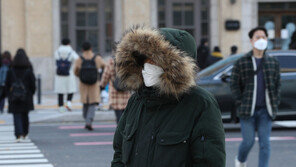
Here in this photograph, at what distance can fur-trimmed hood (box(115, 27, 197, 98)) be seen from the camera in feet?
10.2

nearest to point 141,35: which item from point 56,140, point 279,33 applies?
point 56,140

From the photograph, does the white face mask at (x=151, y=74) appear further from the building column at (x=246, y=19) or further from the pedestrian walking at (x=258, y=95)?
the building column at (x=246, y=19)

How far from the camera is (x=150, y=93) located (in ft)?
10.6

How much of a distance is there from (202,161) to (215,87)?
30.7ft

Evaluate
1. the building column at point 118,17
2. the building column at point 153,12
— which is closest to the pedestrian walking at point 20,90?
the building column at point 118,17

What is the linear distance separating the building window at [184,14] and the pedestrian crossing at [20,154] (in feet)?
40.3

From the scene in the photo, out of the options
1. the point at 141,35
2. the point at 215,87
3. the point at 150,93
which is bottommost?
the point at 215,87

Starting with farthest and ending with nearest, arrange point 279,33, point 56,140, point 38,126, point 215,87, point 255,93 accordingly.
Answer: point 279,33 < point 38,126 < point 215,87 < point 56,140 < point 255,93

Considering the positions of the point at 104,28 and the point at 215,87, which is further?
the point at 104,28

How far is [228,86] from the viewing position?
40.5 feet

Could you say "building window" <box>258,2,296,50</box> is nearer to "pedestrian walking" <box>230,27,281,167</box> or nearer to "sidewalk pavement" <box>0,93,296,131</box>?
"sidewalk pavement" <box>0,93,296,131</box>

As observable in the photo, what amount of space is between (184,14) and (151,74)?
20646 mm

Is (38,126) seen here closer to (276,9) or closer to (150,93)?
(150,93)

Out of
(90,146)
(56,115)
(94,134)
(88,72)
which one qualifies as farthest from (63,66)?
(90,146)
